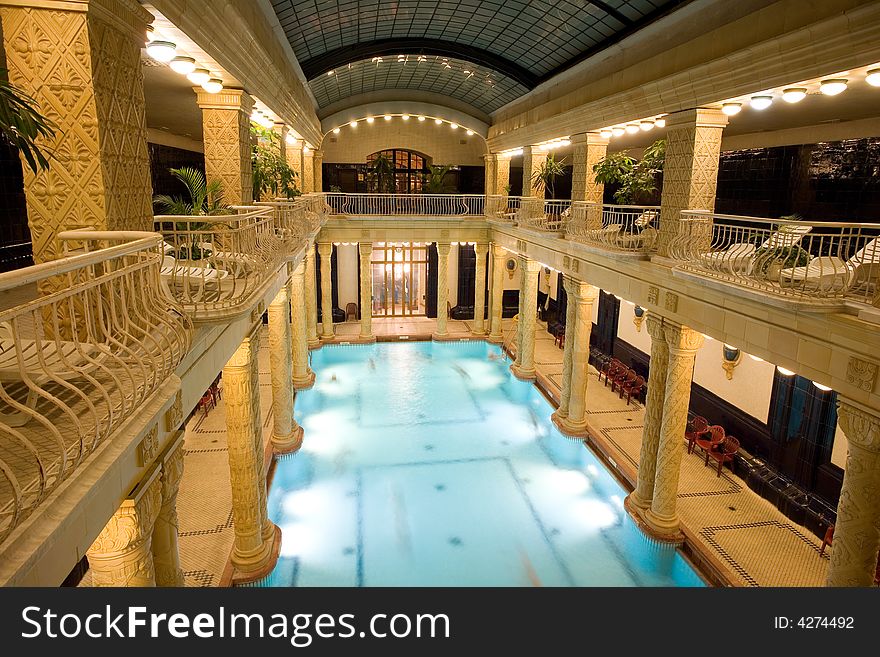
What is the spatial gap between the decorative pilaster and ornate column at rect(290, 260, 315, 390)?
10.6 ft

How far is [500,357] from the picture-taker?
18.9 m

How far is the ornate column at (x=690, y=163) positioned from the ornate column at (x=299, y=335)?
7968 millimetres

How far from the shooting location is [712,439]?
11.3 m

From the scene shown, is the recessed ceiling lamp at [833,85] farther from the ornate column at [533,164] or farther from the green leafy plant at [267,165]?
the ornate column at [533,164]

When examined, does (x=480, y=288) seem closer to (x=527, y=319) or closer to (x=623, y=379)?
(x=527, y=319)

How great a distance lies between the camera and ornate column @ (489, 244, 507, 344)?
1889 cm

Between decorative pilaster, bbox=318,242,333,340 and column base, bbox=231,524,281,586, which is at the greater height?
decorative pilaster, bbox=318,242,333,340

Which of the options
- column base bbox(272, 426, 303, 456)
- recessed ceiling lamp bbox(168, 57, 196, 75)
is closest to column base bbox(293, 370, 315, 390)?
column base bbox(272, 426, 303, 456)

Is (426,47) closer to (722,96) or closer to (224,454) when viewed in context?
(722,96)

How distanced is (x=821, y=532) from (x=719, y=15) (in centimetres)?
751

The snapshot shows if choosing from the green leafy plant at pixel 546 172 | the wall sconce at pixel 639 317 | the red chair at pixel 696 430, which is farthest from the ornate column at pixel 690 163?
the wall sconce at pixel 639 317

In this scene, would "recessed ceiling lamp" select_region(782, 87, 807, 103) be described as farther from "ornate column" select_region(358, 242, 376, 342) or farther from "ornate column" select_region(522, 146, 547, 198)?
"ornate column" select_region(358, 242, 376, 342)

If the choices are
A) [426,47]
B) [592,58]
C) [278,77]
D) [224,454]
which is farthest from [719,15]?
[224,454]

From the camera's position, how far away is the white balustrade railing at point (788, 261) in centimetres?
517
